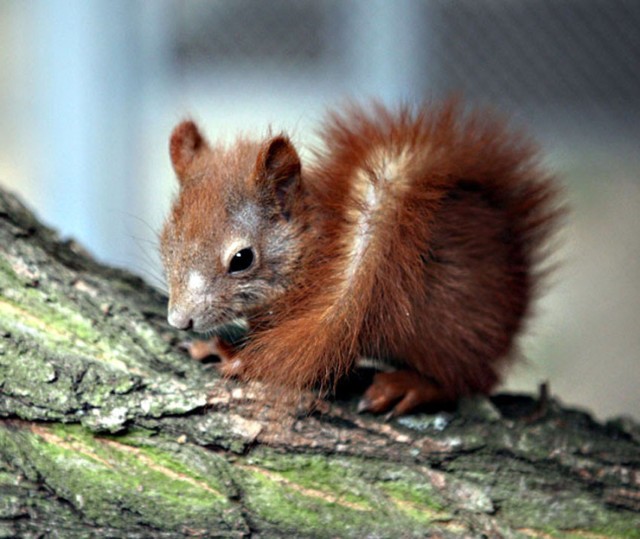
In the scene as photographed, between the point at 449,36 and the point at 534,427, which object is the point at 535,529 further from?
the point at 449,36

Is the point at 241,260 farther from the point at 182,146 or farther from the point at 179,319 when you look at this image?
the point at 182,146

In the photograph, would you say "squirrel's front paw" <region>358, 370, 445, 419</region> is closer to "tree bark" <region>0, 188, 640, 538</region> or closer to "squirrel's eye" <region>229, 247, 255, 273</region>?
"tree bark" <region>0, 188, 640, 538</region>

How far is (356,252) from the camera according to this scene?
1525 millimetres

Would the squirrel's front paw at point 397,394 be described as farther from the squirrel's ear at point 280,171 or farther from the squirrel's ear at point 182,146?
the squirrel's ear at point 182,146

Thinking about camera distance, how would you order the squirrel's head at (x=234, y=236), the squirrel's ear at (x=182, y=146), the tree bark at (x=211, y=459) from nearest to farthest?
the tree bark at (x=211, y=459), the squirrel's head at (x=234, y=236), the squirrel's ear at (x=182, y=146)

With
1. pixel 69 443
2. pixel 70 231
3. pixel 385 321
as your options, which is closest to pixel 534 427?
pixel 385 321

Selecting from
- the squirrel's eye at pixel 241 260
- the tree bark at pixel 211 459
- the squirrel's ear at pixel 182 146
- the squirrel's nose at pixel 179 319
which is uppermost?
the squirrel's ear at pixel 182 146

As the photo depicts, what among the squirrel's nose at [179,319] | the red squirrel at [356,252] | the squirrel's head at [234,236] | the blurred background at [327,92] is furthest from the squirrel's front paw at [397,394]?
the blurred background at [327,92]

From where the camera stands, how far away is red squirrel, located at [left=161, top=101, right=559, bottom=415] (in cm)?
151

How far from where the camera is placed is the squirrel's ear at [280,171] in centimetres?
154

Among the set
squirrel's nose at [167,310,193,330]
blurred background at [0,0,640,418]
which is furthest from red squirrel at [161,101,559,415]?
blurred background at [0,0,640,418]

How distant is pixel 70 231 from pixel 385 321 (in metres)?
2.08

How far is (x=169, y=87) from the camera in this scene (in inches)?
136

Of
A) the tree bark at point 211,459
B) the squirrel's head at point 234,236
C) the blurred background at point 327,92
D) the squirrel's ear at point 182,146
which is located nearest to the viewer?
the tree bark at point 211,459
